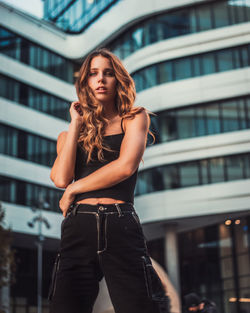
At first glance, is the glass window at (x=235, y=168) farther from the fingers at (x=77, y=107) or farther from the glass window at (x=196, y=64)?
the fingers at (x=77, y=107)

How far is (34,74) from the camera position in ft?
115

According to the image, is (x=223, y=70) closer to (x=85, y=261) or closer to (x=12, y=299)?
(x=12, y=299)

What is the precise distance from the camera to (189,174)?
30.3m

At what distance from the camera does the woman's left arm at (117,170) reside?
8.49 ft

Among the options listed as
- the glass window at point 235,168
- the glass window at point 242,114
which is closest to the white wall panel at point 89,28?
the glass window at point 242,114

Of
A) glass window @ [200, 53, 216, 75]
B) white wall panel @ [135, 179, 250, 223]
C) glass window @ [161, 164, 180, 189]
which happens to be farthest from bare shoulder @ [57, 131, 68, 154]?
glass window @ [200, 53, 216, 75]

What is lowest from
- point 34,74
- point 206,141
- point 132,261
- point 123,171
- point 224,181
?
point 132,261

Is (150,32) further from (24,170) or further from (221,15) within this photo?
(24,170)

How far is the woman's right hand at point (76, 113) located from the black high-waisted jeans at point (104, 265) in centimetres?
49

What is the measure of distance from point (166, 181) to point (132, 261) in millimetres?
28185

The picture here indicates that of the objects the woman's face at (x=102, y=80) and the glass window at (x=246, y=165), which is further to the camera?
the glass window at (x=246, y=165)

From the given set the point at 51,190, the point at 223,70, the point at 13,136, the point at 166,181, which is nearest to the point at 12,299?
the point at 51,190

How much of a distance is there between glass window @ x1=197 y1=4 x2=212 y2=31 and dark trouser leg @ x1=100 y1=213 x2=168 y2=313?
30352 millimetres

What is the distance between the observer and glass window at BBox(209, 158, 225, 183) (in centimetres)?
2962
